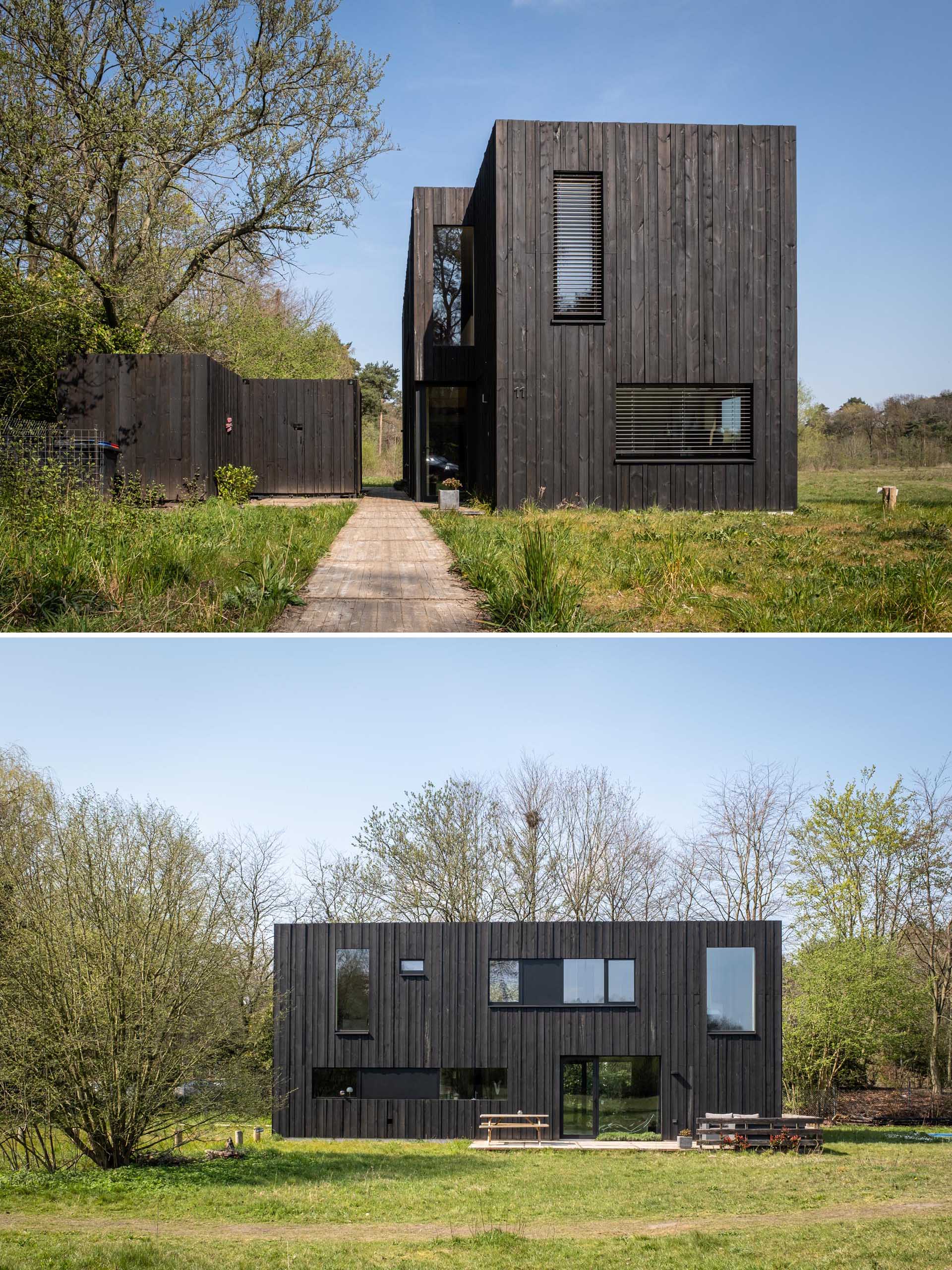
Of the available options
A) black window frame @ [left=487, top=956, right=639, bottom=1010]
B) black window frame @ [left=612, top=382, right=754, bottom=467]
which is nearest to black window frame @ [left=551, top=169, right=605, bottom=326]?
black window frame @ [left=612, top=382, right=754, bottom=467]

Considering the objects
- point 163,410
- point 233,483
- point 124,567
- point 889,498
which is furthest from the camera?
point 233,483

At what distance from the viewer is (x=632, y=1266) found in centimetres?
713

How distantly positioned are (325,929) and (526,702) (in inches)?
214

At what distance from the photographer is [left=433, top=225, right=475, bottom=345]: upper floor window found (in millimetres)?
22719

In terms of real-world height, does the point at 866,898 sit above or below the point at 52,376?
below

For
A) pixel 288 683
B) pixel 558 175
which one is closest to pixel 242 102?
pixel 558 175

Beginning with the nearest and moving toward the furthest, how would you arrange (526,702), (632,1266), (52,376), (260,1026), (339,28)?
1. (632,1266)
2. (52,376)
3. (260,1026)
4. (339,28)
5. (526,702)

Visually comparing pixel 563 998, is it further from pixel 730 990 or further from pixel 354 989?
pixel 354 989

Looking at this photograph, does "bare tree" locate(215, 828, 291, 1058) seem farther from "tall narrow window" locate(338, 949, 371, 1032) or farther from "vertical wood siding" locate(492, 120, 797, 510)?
"vertical wood siding" locate(492, 120, 797, 510)

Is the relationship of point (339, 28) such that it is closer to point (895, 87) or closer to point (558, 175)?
point (558, 175)

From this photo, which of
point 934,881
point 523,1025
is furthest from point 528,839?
point 934,881

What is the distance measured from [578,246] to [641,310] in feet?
4.22

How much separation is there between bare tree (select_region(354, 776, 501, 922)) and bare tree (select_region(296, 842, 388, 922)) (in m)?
0.29

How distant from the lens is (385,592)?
25.5 ft
